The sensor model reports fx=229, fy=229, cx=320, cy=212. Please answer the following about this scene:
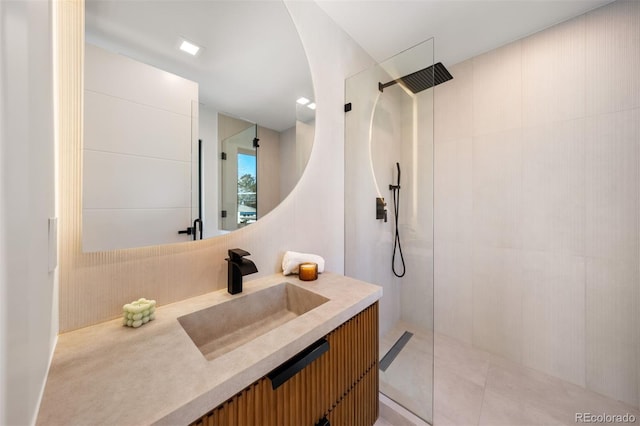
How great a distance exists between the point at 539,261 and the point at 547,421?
0.97m

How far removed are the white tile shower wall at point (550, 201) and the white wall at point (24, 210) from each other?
234 cm

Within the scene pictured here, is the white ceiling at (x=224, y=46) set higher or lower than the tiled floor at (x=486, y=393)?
higher

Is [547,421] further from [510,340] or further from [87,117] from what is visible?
Result: [87,117]

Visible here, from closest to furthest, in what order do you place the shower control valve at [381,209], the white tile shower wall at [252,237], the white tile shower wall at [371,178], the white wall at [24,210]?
1. the white wall at [24,210]
2. the white tile shower wall at [252,237]
3. the white tile shower wall at [371,178]
4. the shower control valve at [381,209]

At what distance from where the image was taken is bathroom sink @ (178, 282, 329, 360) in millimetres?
823

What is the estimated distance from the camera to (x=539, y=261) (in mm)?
1685

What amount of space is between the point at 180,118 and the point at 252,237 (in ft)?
1.87

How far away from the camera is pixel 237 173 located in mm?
1054

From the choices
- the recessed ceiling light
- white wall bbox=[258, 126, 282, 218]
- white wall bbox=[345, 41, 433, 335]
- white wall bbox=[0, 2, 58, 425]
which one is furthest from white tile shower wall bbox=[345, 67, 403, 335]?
white wall bbox=[0, 2, 58, 425]
